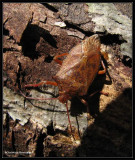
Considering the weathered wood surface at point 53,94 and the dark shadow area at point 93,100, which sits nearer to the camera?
the weathered wood surface at point 53,94

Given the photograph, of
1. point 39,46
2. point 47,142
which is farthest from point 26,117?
point 39,46

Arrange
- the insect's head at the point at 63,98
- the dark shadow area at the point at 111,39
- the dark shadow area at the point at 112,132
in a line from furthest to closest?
the dark shadow area at the point at 111,39
the insect's head at the point at 63,98
the dark shadow area at the point at 112,132

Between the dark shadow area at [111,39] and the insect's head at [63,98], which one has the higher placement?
the dark shadow area at [111,39]

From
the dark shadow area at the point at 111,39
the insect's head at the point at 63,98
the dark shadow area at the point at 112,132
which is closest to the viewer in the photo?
the dark shadow area at the point at 112,132

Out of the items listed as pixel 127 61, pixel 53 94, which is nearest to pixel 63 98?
pixel 53 94

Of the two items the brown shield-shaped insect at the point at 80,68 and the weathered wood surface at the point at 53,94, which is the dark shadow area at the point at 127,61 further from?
the brown shield-shaped insect at the point at 80,68

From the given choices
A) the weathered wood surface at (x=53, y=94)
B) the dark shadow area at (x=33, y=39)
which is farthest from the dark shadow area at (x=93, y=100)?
the dark shadow area at (x=33, y=39)

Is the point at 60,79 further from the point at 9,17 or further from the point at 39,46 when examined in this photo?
the point at 9,17
